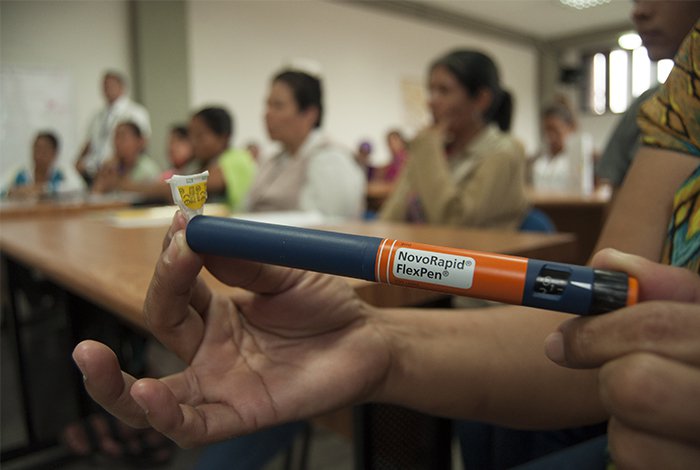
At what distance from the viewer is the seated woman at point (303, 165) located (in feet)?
6.24

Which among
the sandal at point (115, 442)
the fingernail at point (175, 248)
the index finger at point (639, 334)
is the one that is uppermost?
the fingernail at point (175, 248)

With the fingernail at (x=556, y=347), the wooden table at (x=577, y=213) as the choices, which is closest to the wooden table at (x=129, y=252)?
the fingernail at (x=556, y=347)

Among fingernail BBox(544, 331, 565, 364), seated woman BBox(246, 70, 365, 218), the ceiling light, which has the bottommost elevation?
fingernail BBox(544, 331, 565, 364)

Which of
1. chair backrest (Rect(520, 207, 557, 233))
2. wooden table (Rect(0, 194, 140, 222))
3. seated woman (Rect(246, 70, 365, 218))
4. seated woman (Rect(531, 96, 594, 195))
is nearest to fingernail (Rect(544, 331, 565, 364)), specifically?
chair backrest (Rect(520, 207, 557, 233))

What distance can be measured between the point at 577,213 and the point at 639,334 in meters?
2.74

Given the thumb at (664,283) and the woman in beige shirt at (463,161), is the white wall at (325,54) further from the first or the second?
the thumb at (664,283)

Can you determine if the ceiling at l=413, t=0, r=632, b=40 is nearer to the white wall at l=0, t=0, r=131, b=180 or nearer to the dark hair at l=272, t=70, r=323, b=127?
the white wall at l=0, t=0, r=131, b=180

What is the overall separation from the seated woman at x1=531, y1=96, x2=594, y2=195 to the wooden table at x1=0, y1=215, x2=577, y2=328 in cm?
241

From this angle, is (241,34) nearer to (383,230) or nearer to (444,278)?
(383,230)

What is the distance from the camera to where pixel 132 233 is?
48.9 inches

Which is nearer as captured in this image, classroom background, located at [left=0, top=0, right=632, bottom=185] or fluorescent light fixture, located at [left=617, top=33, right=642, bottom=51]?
classroom background, located at [left=0, top=0, right=632, bottom=185]

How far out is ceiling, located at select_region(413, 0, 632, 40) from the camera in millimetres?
7145

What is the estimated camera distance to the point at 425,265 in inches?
12.9

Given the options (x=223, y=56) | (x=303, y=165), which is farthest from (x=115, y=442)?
(x=223, y=56)
